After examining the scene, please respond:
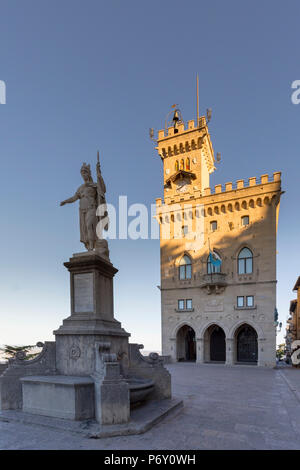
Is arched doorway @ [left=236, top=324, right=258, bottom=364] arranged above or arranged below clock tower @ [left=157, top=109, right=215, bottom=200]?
below

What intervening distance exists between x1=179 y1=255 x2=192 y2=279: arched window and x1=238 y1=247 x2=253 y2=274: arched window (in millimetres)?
5282

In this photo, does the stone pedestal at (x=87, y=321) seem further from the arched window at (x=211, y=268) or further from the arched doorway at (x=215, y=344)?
the arched doorway at (x=215, y=344)

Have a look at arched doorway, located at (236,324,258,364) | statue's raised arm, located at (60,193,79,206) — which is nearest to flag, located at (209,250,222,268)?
arched doorway, located at (236,324,258,364)

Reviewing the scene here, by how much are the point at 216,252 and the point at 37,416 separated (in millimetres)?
25246

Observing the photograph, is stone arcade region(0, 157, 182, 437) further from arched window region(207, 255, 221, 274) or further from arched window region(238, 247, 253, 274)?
arched window region(238, 247, 253, 274)

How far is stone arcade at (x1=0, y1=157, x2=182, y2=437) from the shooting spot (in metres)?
6.00

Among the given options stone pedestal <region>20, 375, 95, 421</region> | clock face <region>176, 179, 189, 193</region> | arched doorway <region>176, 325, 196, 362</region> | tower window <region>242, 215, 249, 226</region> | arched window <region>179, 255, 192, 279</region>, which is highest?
clock face <region>176, 179, 189, 193</region>

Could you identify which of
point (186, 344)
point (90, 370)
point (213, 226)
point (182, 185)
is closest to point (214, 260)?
point (213, 226)

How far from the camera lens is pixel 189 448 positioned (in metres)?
5.05

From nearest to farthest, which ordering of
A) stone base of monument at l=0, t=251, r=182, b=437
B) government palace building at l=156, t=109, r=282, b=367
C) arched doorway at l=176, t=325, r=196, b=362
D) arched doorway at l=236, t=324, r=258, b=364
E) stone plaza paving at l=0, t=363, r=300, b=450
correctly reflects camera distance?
A: stone plaza paving at l=0, t=363, r=300, b=450, stone base of monument at l=0, t=251, r=182, b=437, government palace building at l=156, t=109, r=282, b=367, arched doorway at l=236, t=324, r=258, b=364, arched doorway at l=176, t=325, r=196, b=362

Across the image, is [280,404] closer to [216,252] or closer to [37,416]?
[37,416]

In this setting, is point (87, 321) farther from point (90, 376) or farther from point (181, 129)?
point (181, 129)

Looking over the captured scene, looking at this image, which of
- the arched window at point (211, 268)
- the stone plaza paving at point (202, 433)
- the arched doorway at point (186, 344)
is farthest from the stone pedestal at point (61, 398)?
the arched doorway at point (186, 344)
